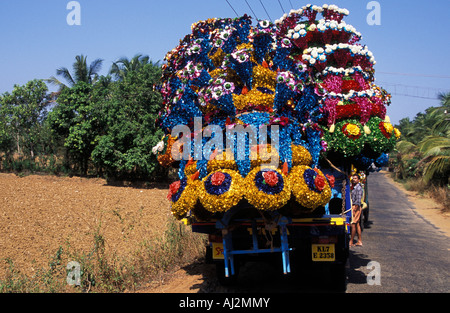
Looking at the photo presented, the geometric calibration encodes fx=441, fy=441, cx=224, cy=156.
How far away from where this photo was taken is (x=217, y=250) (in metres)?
6.64

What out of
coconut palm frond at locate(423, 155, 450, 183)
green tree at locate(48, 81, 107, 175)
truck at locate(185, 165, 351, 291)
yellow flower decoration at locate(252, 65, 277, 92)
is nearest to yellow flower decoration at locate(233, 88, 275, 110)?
yellow flower decoration at locate(252, 65, 277, 92)

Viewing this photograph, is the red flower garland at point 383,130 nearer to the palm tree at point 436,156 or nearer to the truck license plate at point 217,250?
the truck license plate at point 217,250

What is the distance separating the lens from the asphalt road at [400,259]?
23.4 feet

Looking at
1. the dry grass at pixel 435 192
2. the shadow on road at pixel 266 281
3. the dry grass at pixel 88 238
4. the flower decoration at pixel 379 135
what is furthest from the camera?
the dry grass at pixel 435 192

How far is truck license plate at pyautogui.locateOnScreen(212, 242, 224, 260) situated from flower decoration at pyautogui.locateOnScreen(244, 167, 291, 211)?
1.57 metres

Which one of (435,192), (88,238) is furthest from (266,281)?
(435,192)

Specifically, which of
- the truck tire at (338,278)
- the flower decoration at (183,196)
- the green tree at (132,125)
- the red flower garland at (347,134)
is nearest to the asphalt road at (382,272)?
the truck tire at (338,278)

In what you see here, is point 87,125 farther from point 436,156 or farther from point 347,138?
point 347,138

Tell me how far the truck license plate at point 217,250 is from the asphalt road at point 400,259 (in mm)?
2087

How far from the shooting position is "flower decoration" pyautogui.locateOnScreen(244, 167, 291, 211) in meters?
5.25

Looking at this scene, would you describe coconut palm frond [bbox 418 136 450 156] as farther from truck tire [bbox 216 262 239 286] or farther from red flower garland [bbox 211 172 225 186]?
red flower garland [bbox 211 172 225 186]

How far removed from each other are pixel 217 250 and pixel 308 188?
6.28 ft

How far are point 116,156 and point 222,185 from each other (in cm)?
Result: 1847

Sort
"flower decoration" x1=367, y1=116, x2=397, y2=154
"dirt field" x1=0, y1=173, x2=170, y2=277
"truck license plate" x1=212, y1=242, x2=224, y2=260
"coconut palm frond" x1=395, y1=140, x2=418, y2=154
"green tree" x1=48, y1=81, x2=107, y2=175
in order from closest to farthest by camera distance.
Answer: "truck license plate" x1=212, y1=242, x2=224, y2=260 < "flower decoration" x1=367, y1=116, x2=397, y2=154 < "dirt field" x1=0, y1=173, x2=170, y2=277 < "green tree" x1=48, y1=81, x2=107, y2=175 < "coconut palm frond" x1=395, y1=140, x2=418, y2=154
